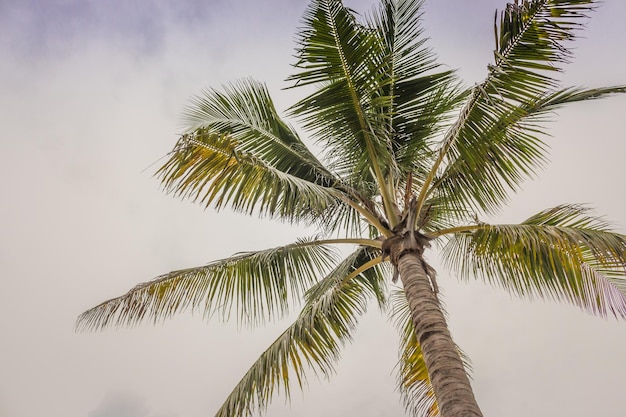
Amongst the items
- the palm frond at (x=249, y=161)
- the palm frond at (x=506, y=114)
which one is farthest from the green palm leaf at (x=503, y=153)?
the palm frond at (x=249, y=161)

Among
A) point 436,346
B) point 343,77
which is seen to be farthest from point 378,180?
point 436,346

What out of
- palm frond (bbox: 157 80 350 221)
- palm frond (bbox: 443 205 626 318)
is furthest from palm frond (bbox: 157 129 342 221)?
palm frond (bbox: 443 205 626 318)

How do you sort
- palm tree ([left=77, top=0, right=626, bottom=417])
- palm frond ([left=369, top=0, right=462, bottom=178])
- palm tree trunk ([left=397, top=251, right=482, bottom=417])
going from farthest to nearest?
palm frond ([left=369, top=0, right=462, bottom=178]), palm tree ([left=77, top=0, right=626, bottom=417]), palm tree trunk ([left=397, top=251, right=482, bottom=417])

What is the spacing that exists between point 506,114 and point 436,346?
265cm

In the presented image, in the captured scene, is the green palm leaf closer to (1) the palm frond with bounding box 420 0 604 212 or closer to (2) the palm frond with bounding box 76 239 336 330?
(1) the palm frond with bounding box 420 0 604 212

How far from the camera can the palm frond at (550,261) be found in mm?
5463

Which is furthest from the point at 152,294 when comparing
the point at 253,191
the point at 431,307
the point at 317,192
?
the point at 431,307

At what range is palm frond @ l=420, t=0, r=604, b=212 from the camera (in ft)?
16.9

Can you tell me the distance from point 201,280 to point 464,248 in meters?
3.52

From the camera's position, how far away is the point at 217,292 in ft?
21.0

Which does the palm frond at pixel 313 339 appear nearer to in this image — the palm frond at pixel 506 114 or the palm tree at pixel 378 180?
the palm tree at pixel 378 180

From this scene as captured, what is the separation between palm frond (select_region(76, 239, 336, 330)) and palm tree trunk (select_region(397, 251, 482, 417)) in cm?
153

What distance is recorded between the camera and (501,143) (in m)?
5.94

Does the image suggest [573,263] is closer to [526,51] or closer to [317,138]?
[526,51]
